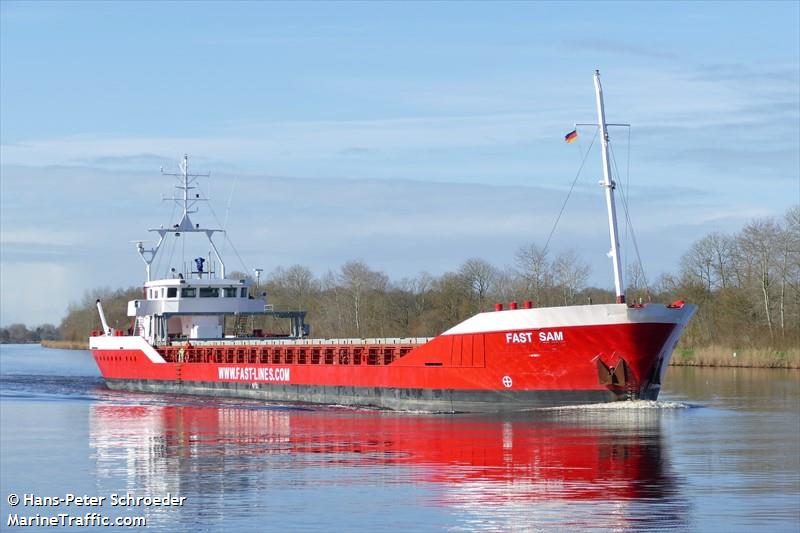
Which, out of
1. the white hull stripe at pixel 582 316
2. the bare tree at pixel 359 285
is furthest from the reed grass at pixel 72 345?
the white hull stripe at pixel 582 316

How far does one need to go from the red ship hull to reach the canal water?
33.8 inches

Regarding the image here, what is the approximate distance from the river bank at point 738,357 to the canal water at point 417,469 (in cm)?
2111

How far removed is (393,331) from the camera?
266 feet

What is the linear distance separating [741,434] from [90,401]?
27.2 metres

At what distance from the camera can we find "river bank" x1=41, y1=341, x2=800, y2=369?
58125mm

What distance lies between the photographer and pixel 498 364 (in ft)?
111

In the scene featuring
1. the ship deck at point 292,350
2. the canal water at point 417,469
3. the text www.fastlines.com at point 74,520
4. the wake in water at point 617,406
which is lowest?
the text www.fastlines.com at point 74,520

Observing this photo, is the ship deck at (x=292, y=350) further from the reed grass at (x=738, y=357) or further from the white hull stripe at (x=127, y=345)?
the reed grass at (x=738, y=357)

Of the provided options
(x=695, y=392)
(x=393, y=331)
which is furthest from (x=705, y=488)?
(x=393, y=331)

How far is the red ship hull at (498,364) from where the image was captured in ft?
105

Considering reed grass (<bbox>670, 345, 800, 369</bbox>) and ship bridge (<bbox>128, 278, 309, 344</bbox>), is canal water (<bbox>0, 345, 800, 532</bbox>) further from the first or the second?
reed grass (<bbox>670, 345, 800, 369</bbox>)

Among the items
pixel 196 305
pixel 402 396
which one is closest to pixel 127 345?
pixel 196 305

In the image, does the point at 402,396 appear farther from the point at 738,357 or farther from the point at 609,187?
the point at 738,357

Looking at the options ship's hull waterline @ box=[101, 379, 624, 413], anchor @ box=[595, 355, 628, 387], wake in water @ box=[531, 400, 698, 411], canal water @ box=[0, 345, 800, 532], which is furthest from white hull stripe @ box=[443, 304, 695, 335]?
canal water @ box=[0, 345, 800, 532]
